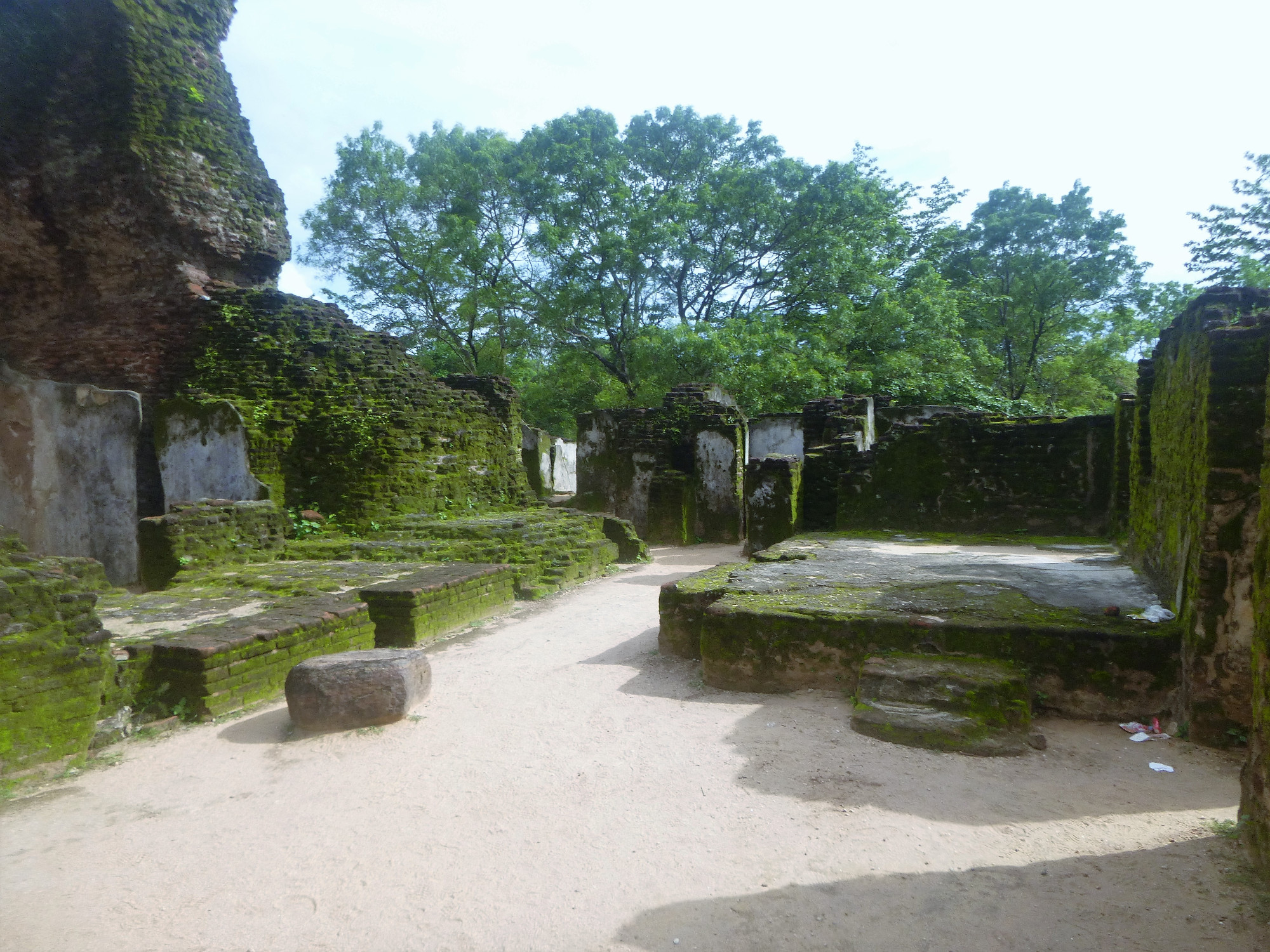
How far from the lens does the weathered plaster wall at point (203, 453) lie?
955 cm

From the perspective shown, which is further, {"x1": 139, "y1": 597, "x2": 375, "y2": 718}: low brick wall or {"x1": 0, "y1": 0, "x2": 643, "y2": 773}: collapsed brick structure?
{"x1": 0, "y1": 0, "x2": 643, "y2": 773}: collapsed brick structure

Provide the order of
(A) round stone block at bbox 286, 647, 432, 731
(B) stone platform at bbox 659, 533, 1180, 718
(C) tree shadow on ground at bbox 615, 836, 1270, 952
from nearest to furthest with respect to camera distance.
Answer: (C) tree shadow on ground at bbox 615, 836, 1270, 952, (B) stone platform at bbox 659, 533, 1180, 718, (A) round stone block at bbox 286, 647, 432, 731

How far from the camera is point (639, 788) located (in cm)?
327

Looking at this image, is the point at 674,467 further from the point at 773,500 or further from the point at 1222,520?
the point at 1222,520

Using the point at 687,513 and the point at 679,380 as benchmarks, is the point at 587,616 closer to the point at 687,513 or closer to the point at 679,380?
the point at 687,513

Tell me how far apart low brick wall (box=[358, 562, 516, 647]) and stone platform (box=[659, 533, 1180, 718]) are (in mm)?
2146

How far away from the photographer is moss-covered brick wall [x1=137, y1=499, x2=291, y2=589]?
7.35m

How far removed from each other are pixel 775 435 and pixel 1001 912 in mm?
14192

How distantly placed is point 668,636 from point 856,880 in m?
2.90

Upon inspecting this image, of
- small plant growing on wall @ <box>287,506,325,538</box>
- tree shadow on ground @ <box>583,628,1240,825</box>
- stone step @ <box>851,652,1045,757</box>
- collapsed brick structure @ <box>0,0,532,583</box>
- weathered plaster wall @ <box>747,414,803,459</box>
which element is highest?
collapsed brick structure @ <box>0,0,532,583</box>

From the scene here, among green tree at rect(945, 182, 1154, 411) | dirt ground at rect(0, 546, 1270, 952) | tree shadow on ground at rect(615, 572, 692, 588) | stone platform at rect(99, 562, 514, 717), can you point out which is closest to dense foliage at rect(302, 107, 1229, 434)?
green tree at rect(945, 182, 1154, 411)

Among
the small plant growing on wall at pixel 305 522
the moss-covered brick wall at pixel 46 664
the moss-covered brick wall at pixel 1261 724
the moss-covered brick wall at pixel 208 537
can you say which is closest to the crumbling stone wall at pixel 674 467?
the small plant growing on wall at pixel 305 522

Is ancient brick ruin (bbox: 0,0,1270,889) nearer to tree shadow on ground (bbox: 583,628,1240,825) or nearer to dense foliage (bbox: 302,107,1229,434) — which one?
tree shadow on ground (bbox: 583,628,1240,825)

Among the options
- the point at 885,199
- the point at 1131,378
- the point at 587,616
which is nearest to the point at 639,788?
the point at 587,616
